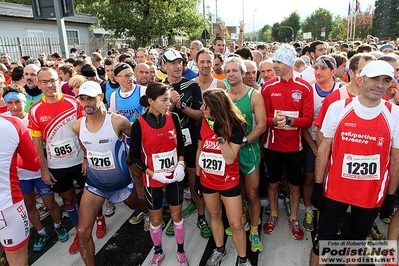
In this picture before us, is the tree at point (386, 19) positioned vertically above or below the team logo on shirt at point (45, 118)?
above

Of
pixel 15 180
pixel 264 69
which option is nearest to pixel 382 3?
pixel 264 69

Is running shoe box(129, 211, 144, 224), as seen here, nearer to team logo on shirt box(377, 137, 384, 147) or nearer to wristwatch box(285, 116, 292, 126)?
wristwatch box(285, 116, 292, 126)

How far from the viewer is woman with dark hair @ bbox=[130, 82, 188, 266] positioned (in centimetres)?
320

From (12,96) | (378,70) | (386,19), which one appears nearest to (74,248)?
(12,96)

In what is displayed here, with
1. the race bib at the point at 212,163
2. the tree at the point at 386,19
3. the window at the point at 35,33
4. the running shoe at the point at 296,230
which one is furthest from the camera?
the tree at the point at 386,19

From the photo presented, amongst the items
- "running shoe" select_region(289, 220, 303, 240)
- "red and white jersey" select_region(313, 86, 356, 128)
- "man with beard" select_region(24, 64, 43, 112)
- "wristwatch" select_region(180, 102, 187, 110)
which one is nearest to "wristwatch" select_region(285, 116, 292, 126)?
"red and white jersey" select_region(313, 86, 356, 128)

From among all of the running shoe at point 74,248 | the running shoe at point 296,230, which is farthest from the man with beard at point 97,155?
the running shoe at point 296,230

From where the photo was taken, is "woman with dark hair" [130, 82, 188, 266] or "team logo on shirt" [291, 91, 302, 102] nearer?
"woman with dark hair" [130, 82, 188, 266]

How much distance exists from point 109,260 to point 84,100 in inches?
78.8

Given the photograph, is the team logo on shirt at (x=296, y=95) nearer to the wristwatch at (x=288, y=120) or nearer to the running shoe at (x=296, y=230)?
the wristwatch at (x=288, y=120)

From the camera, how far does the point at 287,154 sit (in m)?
3.79

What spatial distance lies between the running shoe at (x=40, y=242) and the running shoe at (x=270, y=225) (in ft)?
10.0

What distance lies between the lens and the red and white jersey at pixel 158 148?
126 inches

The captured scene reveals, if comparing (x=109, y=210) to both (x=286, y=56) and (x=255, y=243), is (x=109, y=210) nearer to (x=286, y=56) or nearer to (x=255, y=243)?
(x=255, y=243)
